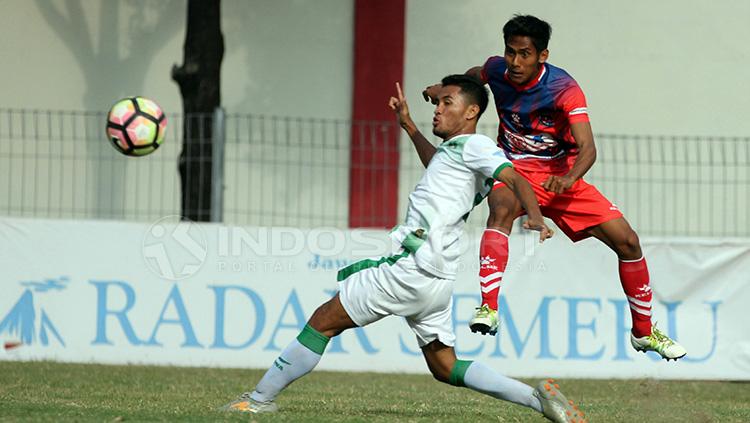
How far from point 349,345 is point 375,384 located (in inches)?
52.7

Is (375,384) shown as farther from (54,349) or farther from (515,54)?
(515,54)

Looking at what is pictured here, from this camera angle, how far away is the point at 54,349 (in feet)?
40.2

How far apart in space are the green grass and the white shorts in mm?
619

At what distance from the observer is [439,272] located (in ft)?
22.0

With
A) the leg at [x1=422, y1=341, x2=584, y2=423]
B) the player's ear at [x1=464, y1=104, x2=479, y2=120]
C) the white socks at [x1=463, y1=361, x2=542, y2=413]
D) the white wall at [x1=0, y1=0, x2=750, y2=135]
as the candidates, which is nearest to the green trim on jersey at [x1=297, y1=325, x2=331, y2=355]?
the leg at [x1=422, y1=341, x2=584, y2=423]

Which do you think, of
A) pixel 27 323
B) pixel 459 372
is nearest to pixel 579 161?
pixel 459 372

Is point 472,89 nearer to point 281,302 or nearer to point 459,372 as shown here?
point 459,372

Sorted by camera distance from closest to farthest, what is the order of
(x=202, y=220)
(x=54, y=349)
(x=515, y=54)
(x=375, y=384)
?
(x=515, y=54), (x=375, y=384), (x=54, y=349), (x=202, y=220)

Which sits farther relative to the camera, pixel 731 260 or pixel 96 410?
pixel 731 260

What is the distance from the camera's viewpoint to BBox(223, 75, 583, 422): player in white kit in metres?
6.68

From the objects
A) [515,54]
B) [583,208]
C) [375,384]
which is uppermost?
[515,54]

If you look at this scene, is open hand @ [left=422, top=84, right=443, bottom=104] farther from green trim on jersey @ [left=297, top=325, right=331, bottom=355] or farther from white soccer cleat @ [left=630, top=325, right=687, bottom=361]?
white soccer cleat @ [left=630, top=325, right=687, bottom=361]

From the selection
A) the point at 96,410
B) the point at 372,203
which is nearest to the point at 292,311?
the point at 372,203

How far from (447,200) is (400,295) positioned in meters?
A: 0.57
